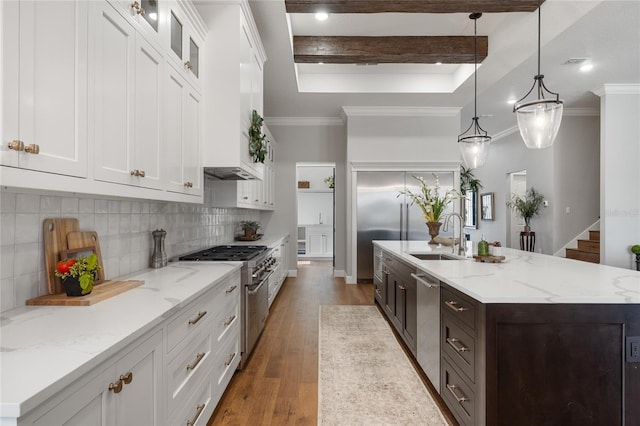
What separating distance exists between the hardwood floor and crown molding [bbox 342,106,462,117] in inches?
129

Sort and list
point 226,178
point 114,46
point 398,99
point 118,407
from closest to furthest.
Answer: point 118,407
point 114,46
point 226,178
point 398,99

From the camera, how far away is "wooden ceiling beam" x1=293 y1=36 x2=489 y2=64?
4082 mm

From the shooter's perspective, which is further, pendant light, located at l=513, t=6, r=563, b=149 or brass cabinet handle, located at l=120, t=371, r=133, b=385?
pendant light, located at l=513, t=6, r=563, b=149

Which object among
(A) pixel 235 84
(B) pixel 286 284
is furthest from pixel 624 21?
(B) pixel 286 284

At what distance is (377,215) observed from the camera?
19.5ft

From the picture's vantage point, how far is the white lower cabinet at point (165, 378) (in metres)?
0.88

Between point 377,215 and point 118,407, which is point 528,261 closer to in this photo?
A: point 118,407

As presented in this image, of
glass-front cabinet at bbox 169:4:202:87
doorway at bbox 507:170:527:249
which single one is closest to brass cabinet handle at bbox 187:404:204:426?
glass-front cabinet at bbox 169:4:202:87

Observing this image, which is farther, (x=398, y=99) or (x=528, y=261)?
(x=398, y=99)

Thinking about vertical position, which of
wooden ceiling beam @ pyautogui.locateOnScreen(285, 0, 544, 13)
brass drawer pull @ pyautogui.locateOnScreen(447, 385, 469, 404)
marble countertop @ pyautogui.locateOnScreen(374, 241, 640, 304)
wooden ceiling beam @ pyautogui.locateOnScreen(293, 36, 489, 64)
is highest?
wooden ceiling beam @ pyautogui.locateOnScreen(293, 36, 489, 64)

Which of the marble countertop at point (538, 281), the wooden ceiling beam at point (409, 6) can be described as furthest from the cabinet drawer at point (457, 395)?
the wooden ceiling beam at point (409, 6)

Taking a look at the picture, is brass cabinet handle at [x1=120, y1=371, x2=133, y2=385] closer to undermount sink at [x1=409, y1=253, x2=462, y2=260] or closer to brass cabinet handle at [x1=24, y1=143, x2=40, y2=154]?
brass cabinet handle at [x1=24, y1=143, x2=40, y2=154]

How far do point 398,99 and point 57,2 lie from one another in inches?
198

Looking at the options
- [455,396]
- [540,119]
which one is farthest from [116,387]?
[540,119]
